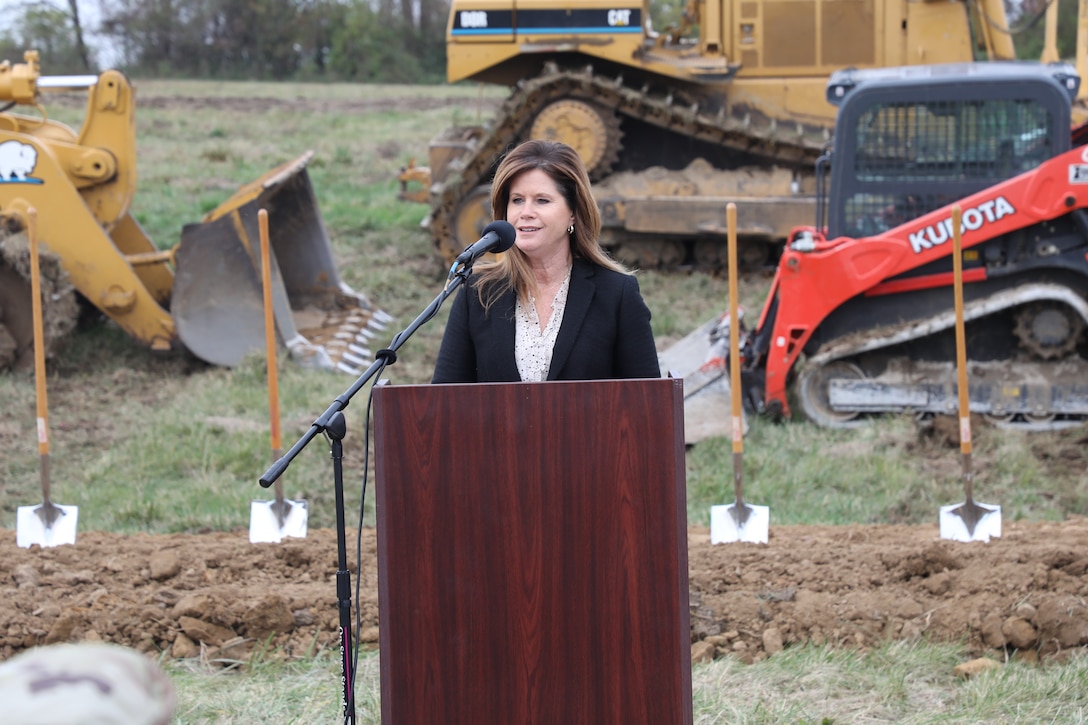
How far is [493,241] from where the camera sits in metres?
2.68

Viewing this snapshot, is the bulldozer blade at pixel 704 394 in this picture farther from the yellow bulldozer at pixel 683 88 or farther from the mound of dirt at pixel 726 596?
the yellow bulldozer at pixel 683 88

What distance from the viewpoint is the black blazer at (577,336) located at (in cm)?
284

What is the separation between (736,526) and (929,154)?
137 inches

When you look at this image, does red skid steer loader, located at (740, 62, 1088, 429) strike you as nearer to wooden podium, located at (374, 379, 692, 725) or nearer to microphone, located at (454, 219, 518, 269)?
microphone, located at (454, 219, 518, 269)

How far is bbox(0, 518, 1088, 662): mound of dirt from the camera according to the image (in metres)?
4.27

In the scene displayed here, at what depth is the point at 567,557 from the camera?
2.35m

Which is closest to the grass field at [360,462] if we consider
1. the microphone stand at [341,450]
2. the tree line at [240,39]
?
the microphone stand at [341,450]

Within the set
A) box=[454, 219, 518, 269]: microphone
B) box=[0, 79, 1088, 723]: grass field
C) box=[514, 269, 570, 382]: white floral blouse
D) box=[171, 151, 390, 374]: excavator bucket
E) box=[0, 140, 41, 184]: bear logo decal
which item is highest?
box=[0, 140, 41, 184]: bear logo decal

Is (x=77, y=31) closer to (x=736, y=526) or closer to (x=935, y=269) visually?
(x=935, y=269)

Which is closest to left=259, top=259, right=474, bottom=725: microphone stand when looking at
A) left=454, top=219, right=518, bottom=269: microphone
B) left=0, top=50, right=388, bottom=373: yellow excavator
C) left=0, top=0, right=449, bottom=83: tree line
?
left=454, top=219, right=518, bottom=269: microphone

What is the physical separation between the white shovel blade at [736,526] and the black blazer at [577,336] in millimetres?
2572

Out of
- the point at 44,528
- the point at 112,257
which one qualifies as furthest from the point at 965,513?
the point at 112,257

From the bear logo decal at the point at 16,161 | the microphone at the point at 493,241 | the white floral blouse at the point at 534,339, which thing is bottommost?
the white floral blouse at the point at 534,339

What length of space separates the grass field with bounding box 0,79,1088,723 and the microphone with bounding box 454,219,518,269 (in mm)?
1622
